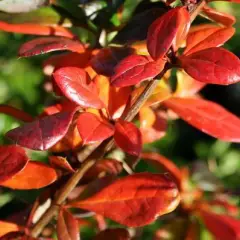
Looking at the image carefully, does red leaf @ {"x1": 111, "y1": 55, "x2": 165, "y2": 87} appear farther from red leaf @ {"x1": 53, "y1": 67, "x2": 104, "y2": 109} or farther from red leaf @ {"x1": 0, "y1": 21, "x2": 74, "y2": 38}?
red leaf @ {"x1": 0, "y1": 21, "x2": 74, "y2": 38}

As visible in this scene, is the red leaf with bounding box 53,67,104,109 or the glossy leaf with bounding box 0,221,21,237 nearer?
the red leaf with bounding box 53,67,104,109

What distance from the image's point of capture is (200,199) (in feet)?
4.15

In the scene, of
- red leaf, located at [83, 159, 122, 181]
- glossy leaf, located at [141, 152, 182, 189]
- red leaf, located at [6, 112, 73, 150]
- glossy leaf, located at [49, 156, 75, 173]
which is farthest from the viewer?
glossy leaf, located at [141, 152, 182, 189]

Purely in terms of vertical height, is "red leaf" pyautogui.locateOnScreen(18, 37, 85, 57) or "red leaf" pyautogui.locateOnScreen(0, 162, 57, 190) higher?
"red leaf" pyautogui.locateOnScreen(18, 37, 85, 57)

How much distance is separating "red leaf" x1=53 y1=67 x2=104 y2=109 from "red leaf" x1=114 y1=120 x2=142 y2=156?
37mm

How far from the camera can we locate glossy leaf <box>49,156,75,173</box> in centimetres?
79

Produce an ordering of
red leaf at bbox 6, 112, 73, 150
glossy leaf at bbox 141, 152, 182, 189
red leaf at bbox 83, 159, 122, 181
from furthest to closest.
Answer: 1. glossy leaf at bbox 141, 152, 182, 189
2. red leaf at bbox 83, 159, 122, 181
3. red leaf at bbox 6, 112, 73, 150

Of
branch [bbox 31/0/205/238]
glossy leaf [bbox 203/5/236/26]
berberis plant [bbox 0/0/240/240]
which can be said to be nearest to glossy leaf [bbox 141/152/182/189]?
berberis plant [bbox 0/0/240/240]

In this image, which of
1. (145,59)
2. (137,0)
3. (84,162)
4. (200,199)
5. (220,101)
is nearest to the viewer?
(145,59)

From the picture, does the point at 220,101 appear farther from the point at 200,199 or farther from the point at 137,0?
the point at 137,0

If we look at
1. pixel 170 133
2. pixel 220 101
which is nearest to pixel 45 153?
pixel 170 133

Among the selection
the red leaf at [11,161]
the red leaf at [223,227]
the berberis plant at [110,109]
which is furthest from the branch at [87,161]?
the red leaf at [223,227]

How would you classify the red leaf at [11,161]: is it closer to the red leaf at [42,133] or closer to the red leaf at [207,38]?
the red leaf at [42,133]

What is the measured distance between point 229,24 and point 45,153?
37cm
